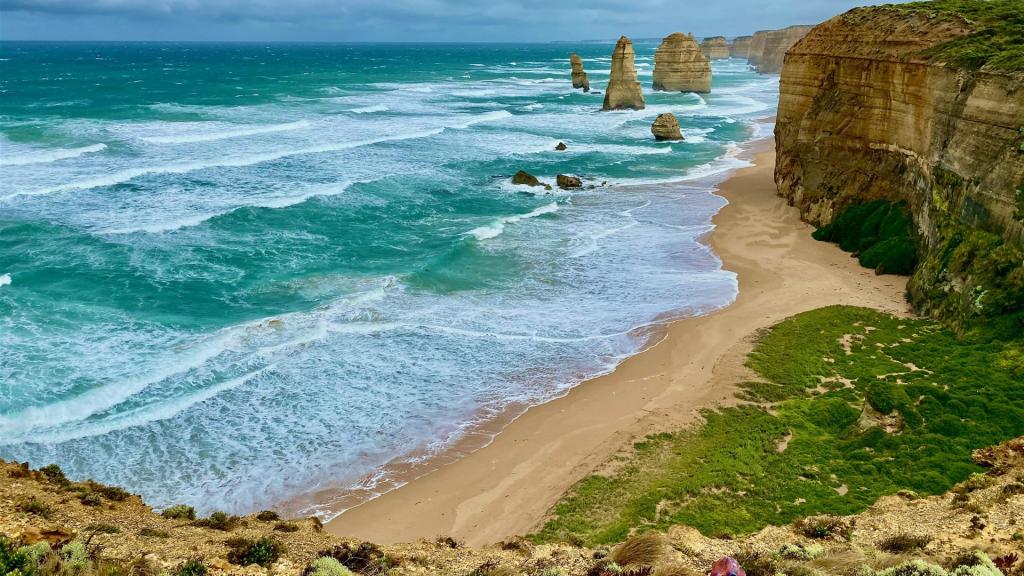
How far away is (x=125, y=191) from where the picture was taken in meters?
37.3

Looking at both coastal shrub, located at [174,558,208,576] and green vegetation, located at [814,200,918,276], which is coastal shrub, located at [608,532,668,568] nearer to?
coastal shrub, located at [174,558,208,576]

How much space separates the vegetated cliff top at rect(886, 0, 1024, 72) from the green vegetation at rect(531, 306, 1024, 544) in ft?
29.5

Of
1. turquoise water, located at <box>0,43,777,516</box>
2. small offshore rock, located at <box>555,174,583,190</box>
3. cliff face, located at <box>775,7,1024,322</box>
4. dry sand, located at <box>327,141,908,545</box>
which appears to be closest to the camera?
dry sand, located at <box>327,141,908,545</box>

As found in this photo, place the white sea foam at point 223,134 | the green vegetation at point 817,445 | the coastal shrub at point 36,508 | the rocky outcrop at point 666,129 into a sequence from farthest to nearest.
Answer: the rocky outcrop at point 666,129 → the white sea foam at point 223,134 → the green vegetation at point 817,445 → the coastal shrub at point 36,508

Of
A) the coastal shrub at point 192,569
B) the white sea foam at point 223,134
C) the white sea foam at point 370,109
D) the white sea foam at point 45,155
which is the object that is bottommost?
the coastal shrub at point 192,569

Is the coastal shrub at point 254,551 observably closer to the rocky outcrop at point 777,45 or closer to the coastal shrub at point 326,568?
the coastal shrub at point 326,568

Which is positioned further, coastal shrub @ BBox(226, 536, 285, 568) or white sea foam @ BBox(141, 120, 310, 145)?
white sea foam @ BBox(141, 120, 310, 145)

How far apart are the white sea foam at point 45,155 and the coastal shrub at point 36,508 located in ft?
134

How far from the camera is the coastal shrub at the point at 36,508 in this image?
9.17m

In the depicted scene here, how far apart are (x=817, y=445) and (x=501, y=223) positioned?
72.0 ft

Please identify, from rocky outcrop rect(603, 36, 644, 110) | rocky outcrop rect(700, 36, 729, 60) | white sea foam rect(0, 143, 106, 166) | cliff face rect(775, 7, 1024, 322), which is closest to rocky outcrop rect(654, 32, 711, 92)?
rocky outcrop rect(603, 36, 644, 110)

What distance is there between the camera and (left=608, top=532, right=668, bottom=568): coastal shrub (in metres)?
8.91

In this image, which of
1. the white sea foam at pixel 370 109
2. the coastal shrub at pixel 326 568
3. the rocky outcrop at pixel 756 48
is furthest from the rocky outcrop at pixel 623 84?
the rocky outcrop at pixel 756 48

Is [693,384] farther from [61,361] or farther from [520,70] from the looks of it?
[520,70]
